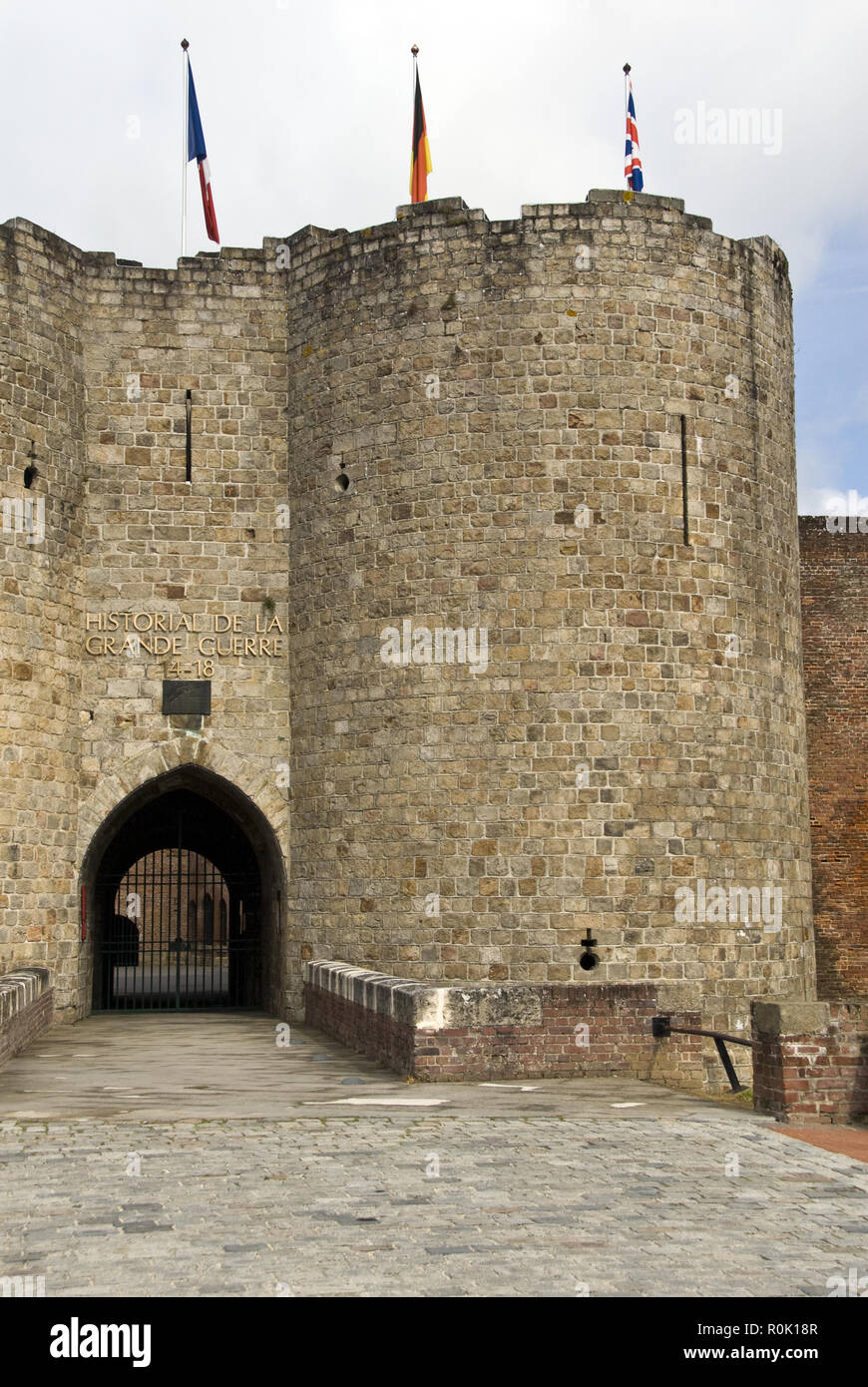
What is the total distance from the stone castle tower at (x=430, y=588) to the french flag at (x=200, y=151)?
172 centimetres

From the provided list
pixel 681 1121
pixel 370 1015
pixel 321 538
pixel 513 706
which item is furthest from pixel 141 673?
pixel 681 1121

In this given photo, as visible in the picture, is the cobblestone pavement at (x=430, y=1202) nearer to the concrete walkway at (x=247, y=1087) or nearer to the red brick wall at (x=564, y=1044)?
the concrete walkway at (x=247, y=1087)

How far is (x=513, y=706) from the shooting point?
15156 millimetres

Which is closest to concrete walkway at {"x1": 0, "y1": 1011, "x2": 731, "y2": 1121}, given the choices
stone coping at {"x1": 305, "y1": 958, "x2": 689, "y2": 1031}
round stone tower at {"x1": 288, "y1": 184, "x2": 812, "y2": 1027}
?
stone coping at {"x1": 305, "y1": 958, "x2": 689, "y2": 1031}

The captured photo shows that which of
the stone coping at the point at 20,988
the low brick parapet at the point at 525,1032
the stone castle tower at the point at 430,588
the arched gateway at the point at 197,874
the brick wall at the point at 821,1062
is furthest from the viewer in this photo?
the arched gateway at the point at 197,874

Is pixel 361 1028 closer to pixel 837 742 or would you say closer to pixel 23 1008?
pixel 23 1008

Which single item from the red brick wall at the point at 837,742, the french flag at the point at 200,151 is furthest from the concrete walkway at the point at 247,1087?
the french flag at the point at 200,151

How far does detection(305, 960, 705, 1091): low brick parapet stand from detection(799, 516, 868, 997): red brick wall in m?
9.63

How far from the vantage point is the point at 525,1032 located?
11.1m

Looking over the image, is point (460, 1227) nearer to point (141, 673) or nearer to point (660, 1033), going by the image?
point (660, 1033)

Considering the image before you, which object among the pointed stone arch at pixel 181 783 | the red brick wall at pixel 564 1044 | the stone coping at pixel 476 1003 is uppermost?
the pointed stone arch at pixel 181 783

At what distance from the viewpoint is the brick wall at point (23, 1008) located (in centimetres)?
1220

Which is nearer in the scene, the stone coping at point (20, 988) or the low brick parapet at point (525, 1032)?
the low brick parapet at point (525, 1032)

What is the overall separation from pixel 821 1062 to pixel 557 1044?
2450mm
